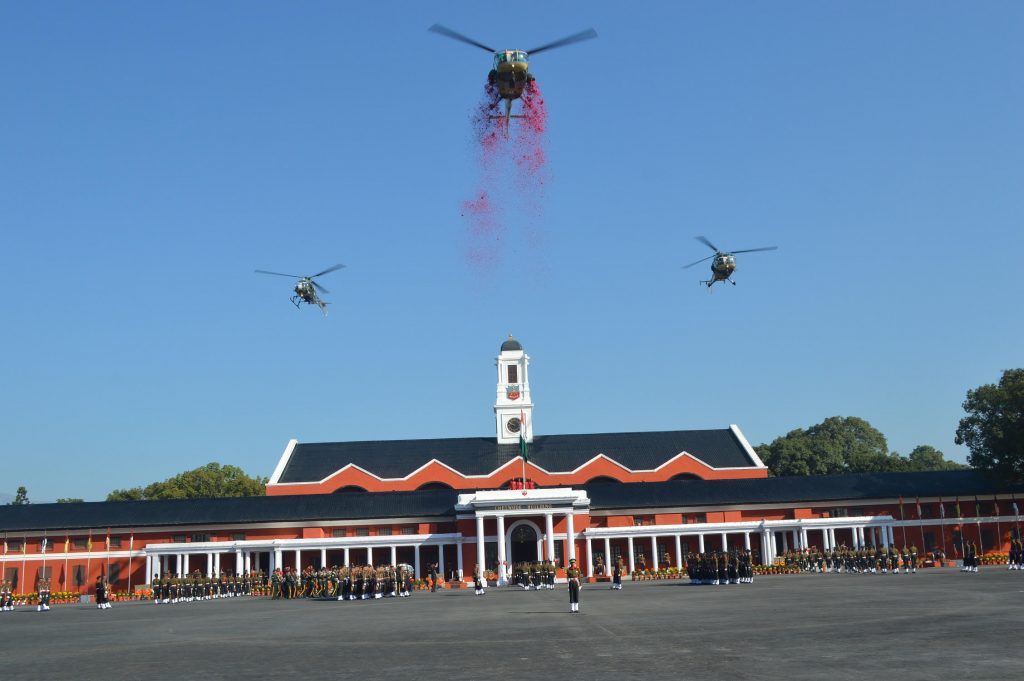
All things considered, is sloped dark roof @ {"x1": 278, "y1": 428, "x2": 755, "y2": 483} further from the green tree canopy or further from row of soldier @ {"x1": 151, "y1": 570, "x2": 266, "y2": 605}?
the green tree canopy

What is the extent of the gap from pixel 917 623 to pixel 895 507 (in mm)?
49110

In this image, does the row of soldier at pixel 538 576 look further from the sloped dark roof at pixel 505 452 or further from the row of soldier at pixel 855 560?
the sloped dark roof at pixel 505 452

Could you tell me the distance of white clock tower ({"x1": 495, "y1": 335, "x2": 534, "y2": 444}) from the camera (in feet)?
267

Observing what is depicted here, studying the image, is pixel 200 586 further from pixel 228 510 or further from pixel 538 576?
pixel 538 576

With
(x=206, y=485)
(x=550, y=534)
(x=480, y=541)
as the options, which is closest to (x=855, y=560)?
(x=550, y=534)

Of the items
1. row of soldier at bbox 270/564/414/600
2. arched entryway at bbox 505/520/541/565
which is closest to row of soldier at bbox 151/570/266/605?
row of soldier at bbox 270/564/414/600

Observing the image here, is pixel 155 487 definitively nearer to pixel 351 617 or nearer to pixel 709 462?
pixel 709 462

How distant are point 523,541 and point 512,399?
2064cm

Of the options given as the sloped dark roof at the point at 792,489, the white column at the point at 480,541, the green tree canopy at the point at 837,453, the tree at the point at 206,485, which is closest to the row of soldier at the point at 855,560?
the sloped dark roof at the point at 792,489

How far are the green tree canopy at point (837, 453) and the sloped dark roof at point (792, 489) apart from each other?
103ft

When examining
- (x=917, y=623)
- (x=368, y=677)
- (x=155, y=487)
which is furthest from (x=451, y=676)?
(x=155, y=487)

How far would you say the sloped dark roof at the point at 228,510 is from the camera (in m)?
65.6

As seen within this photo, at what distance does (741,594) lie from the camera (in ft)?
116

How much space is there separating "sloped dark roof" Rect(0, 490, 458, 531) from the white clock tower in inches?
516
